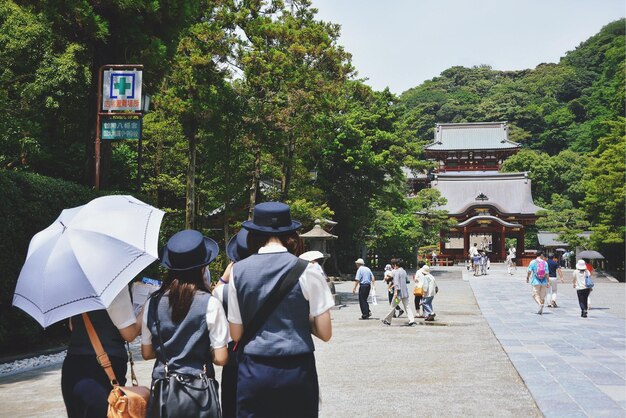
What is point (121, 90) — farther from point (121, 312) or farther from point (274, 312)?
point (274, 312)

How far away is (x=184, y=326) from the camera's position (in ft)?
9.77

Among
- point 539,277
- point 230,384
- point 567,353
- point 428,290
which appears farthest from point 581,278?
point 230,384

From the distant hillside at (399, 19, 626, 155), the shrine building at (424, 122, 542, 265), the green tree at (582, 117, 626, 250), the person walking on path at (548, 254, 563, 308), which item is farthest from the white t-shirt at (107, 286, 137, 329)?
the distant hillside at (399, 19, 626, 155)

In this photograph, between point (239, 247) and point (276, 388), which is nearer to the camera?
point (276, 388)

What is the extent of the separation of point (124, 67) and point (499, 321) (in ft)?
33.6

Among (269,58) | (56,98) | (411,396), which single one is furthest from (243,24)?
(411,396)

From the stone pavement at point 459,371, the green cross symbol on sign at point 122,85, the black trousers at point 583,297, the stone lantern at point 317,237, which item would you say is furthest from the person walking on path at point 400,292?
the green cross symbol on sign at point 122,85

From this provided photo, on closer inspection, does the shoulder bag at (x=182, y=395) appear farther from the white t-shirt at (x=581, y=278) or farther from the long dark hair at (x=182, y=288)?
the white t-shirt at (x=581, y=278)

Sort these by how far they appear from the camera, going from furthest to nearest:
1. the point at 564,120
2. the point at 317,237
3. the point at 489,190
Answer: the point at 564,120 → the point at 489,190 → the point at 317,237

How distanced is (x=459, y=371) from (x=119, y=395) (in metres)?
6.16

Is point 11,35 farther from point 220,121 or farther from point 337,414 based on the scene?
point 337,414

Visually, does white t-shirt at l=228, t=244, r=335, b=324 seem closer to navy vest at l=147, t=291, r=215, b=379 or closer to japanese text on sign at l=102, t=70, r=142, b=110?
navy vest at l=147, t=291, r=215, b=379

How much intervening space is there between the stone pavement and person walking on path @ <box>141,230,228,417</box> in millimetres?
3267

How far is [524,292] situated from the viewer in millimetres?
23703
